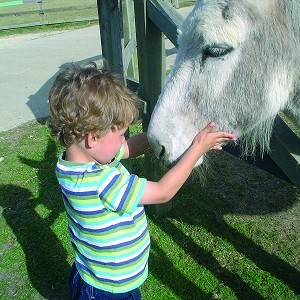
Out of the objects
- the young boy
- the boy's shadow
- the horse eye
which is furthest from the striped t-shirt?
the boy's shadow

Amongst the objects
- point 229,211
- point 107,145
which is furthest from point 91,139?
point 229,211

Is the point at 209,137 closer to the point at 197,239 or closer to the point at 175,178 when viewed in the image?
the point at 175,178

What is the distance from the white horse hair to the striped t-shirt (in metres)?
0.39

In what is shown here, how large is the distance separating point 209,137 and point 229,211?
6.57ft

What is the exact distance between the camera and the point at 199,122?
2.10 metres

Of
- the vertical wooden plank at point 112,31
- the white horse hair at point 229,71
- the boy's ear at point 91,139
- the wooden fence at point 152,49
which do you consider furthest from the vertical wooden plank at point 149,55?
the boy's ear at point 91,139

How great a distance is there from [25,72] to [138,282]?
8.26m

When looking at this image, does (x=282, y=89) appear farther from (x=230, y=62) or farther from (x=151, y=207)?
(x=151, y=207)

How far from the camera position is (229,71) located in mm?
1967

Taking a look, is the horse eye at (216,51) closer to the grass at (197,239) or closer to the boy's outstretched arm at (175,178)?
the boy's outstretched arm at (175,178)

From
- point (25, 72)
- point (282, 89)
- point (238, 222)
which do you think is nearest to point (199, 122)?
point (282, 89)

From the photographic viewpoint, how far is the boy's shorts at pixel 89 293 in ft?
6.70

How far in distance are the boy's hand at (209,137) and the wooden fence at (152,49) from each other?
0.57 m

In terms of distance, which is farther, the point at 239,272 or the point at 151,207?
the point at 151,207
